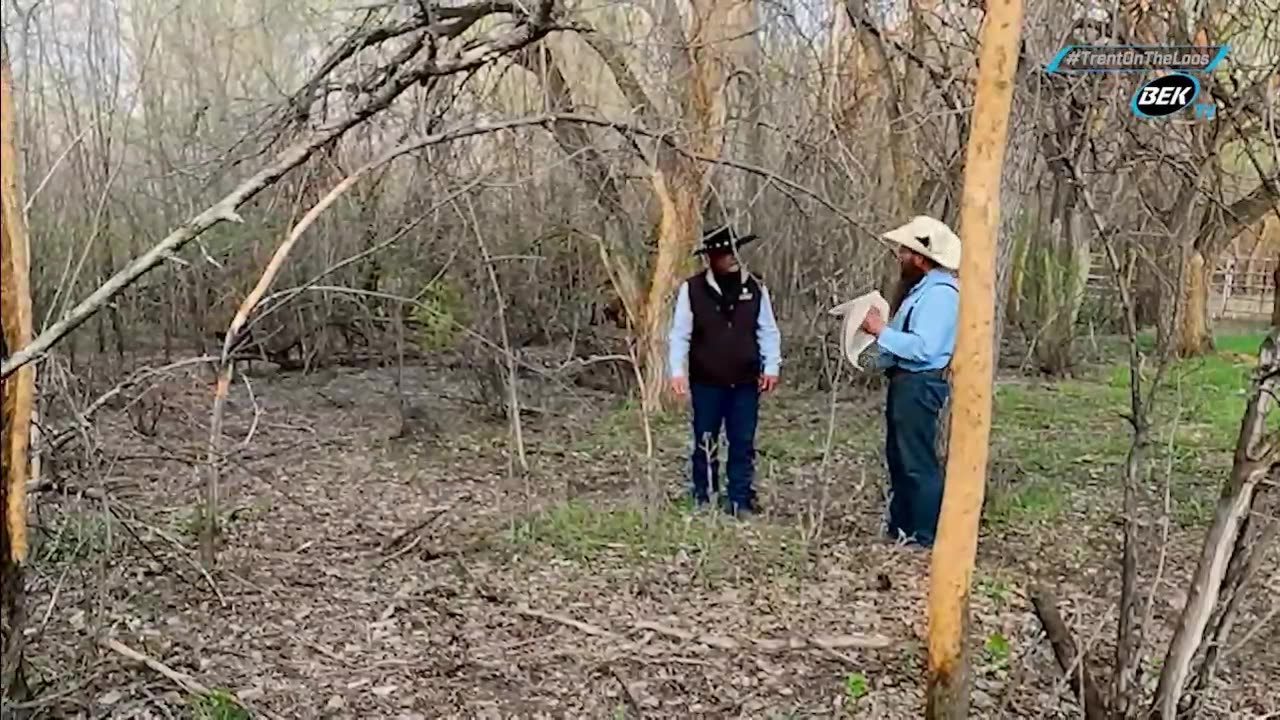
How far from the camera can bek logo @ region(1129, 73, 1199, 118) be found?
5191mm

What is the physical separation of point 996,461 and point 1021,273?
6.19 m

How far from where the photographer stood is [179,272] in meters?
10.4

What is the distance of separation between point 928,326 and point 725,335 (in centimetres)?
125

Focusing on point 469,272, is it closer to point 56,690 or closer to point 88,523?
point 88,523

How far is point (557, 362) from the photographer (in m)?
10.2

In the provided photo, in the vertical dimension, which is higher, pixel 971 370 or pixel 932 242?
pixel 932 242

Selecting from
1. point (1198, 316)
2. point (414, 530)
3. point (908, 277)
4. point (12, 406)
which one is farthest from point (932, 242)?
point (1198, 316)

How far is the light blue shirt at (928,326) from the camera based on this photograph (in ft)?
18.1

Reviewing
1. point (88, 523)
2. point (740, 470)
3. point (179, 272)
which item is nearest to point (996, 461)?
point (740, 470)

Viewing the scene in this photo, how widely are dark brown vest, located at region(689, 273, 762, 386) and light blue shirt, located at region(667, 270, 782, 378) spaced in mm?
25

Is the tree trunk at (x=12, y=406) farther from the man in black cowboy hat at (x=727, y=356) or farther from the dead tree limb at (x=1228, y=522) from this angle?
the man in black cowboy hat at (x=727, y=356)

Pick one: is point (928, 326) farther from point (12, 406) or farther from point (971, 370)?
point (12, 406)

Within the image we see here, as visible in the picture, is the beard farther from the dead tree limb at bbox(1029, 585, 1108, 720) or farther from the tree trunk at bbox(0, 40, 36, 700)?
the tree trunk at bbox(0, 40, 36, 700)

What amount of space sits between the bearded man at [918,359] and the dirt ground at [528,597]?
0.91 ft
